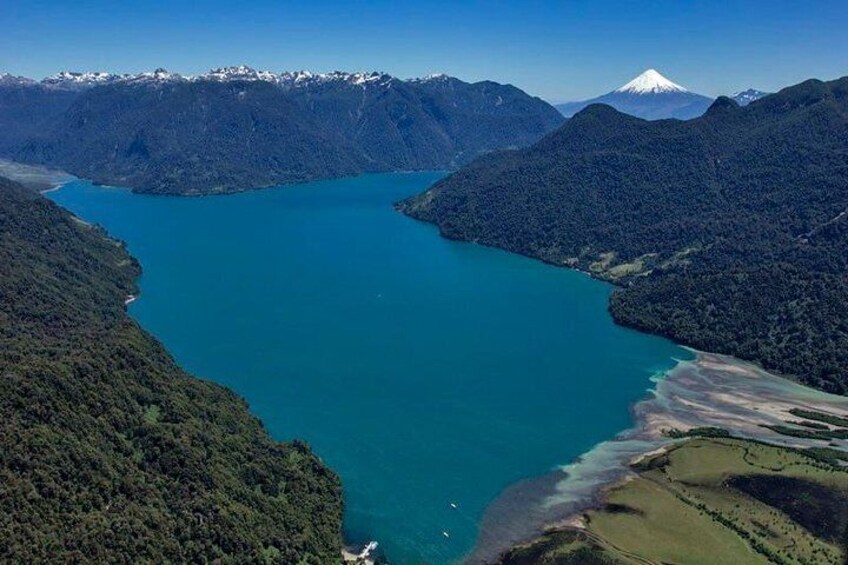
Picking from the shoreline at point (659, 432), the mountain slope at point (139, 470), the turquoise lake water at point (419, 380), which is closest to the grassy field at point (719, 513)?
the shoreline at point (659, 432)

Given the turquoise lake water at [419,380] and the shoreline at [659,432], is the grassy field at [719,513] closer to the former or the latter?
the shoreline at [659,432]

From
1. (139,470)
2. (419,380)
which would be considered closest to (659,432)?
(419,380)

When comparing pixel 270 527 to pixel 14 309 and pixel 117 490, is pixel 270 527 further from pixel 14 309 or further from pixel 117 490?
pixel 14 309

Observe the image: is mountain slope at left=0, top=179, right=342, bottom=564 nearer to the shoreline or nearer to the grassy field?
Answer: the shoreline

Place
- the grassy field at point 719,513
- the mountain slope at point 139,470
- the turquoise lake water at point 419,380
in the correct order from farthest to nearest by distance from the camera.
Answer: the turquoise lake water at point 419,380
the grassy field at point 719,513
the mountain slope at point 139,470

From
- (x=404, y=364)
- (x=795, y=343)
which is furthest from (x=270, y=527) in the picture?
(x=795, y=343)
